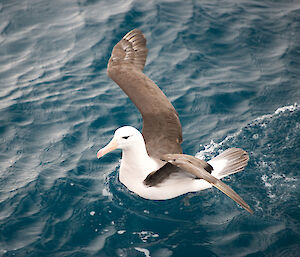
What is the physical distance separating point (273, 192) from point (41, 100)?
15.6 feet

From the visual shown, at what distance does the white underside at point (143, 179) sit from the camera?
6055mm

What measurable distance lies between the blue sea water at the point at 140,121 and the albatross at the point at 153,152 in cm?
29

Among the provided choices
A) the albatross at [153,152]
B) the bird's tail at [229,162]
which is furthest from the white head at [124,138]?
the bird's tail at [229,162]

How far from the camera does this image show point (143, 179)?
6.14 metres

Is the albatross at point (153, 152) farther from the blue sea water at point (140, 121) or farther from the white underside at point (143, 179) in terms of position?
the blue sea water at point (140, 121)

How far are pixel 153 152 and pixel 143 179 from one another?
0.56m

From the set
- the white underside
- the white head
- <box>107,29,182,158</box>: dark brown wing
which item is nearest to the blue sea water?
the white underside

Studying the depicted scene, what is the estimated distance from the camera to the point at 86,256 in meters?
5.45

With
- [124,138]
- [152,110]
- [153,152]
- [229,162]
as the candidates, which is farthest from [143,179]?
[229,162]

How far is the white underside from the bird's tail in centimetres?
6

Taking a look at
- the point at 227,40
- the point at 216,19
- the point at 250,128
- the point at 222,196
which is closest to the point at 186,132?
A: the point at 250,128

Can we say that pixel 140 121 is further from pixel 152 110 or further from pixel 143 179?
pixel 143 179

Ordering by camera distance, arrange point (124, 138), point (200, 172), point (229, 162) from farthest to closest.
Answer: point (229, 162), point (124, 138), point (200, 172)

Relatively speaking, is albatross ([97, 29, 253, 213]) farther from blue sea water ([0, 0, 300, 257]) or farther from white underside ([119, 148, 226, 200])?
blue sea water ([0, 0, 300, 257])
